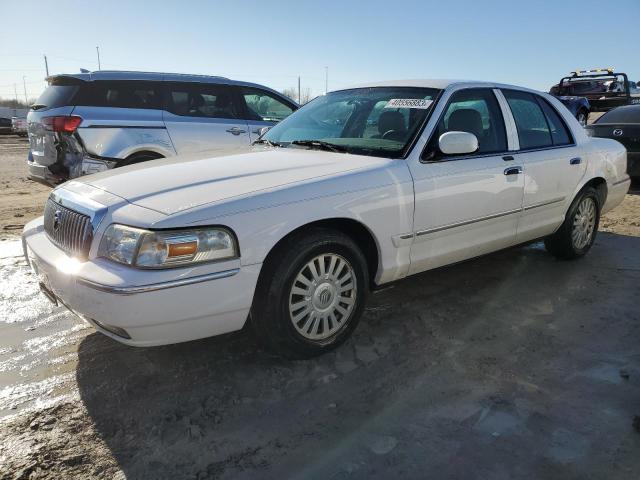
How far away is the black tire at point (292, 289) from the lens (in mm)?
2857

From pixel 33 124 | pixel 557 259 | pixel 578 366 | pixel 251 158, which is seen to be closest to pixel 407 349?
pixel 578 366

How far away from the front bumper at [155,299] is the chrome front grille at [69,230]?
8cm

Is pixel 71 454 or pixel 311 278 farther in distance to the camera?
pixel 311 278

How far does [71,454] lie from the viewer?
231cm

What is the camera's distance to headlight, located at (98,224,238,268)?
8.33 feet

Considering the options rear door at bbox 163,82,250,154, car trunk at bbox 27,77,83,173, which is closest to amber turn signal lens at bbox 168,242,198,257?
rear door at bbox 163,82,250,154

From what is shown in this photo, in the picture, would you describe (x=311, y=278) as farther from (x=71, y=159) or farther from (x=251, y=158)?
(x=71, y=159)

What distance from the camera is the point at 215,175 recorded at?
3.11 meters

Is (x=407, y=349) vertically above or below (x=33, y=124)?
below

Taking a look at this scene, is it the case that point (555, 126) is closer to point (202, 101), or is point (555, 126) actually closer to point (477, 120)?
point (477, 120)

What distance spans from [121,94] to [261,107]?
189 centimetres

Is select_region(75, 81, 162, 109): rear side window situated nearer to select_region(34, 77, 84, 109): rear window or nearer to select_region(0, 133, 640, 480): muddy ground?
select_region(34, 77, 84, 109): rear window

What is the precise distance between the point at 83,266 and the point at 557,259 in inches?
169

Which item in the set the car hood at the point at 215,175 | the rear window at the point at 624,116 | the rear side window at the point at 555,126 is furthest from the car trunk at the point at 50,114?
the rear window at the point at 624,116
